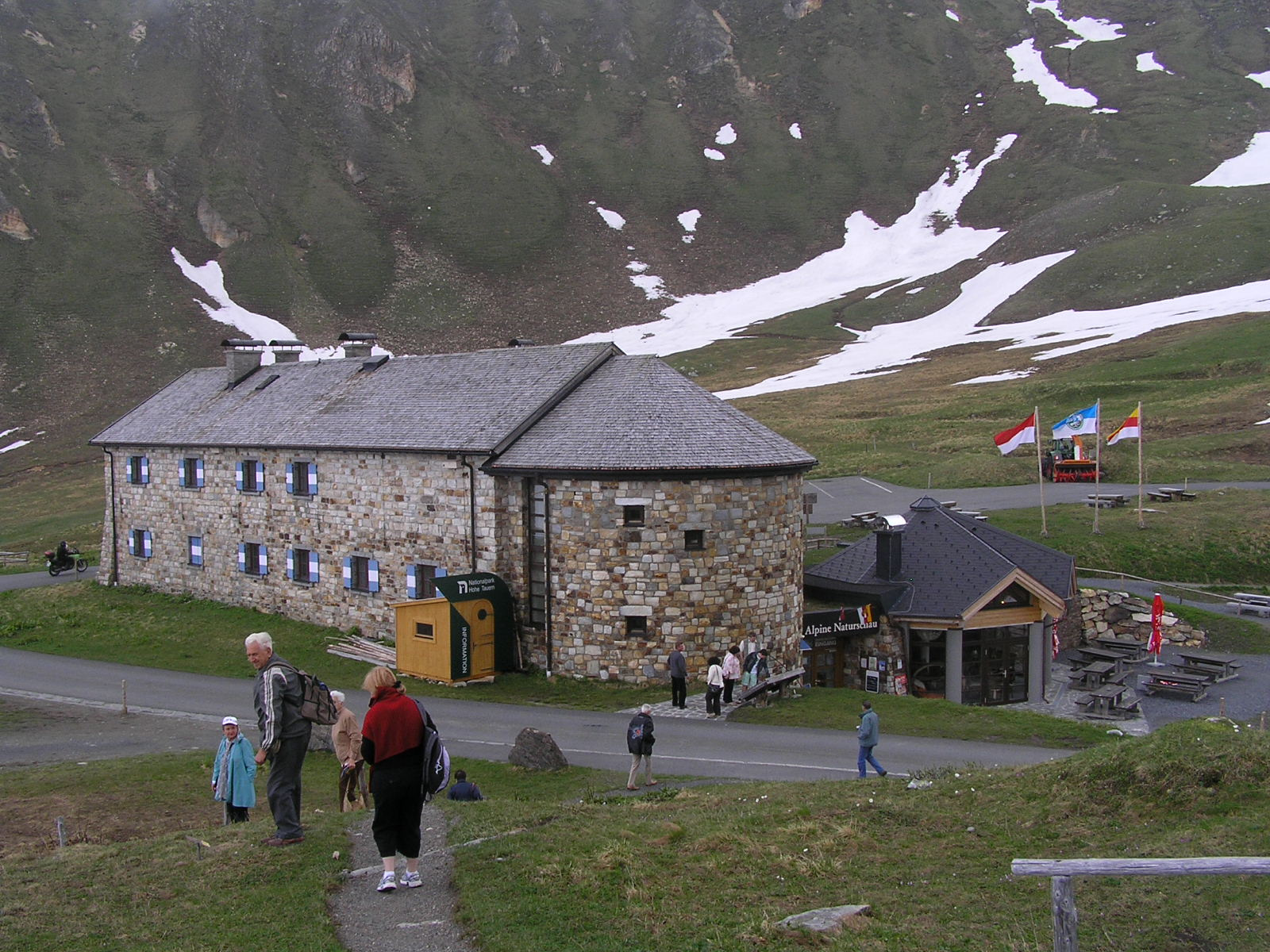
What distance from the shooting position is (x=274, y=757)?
10961 mm

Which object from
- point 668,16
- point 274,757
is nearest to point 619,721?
point 274,757

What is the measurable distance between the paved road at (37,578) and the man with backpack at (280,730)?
119 feet

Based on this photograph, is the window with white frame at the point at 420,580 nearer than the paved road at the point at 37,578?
Yes

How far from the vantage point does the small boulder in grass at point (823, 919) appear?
838 cm

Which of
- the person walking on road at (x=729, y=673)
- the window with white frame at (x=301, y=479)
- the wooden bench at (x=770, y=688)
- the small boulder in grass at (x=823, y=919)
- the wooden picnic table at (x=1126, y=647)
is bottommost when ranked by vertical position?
the wooden picnic table at (x=1126, y=647)

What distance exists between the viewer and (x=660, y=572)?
26391 millimetres

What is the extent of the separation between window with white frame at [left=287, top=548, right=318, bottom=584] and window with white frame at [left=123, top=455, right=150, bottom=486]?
369 inches

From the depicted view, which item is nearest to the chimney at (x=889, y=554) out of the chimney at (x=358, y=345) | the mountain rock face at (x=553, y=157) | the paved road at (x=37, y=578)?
the chimney at (x=358, y=345)

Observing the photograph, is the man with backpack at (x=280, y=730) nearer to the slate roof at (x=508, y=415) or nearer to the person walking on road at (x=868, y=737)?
the person walking on road at (x=868, y=737)

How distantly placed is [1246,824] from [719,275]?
132 metres

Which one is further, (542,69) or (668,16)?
(668,16)

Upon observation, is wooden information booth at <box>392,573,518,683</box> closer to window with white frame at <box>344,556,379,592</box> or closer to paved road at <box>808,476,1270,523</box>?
window with white frame at <box>344,556,379,592</box>

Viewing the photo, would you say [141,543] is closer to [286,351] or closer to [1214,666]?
[286,351]

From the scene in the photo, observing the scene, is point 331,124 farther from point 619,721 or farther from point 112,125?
point 619,721
